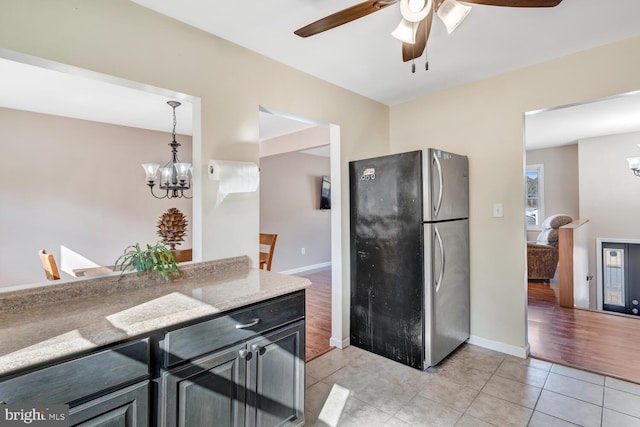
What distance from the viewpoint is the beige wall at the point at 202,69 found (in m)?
1.44

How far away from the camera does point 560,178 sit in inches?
247

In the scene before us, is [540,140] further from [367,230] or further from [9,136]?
[9,136]

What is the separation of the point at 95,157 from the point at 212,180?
9.64 ft

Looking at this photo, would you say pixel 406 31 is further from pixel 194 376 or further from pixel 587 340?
pixel 587 340

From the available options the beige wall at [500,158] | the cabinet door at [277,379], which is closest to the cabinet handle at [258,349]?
the cabinet door at [277,379]

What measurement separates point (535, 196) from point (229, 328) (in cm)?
730

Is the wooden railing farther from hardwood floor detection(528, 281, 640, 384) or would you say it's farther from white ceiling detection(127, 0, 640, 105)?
white ceiling detection(127, 0, 640, 105)

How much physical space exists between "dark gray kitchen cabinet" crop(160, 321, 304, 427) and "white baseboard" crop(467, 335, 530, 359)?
1835 mm

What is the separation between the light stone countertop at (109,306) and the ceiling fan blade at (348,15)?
130 cm

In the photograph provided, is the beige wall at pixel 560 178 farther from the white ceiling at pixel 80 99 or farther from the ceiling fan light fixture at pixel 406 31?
the white ceiling at pixel 80 99

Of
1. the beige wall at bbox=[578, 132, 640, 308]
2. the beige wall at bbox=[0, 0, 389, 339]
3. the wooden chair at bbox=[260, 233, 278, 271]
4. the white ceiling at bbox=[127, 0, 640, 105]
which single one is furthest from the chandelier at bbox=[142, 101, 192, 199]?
the beige wall at bbox=[578, 132, 640, 308]

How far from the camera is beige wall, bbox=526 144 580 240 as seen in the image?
6121 millimetres

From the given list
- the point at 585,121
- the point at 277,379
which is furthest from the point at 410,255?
the point at 585,121

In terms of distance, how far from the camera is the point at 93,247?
3.90 meters
